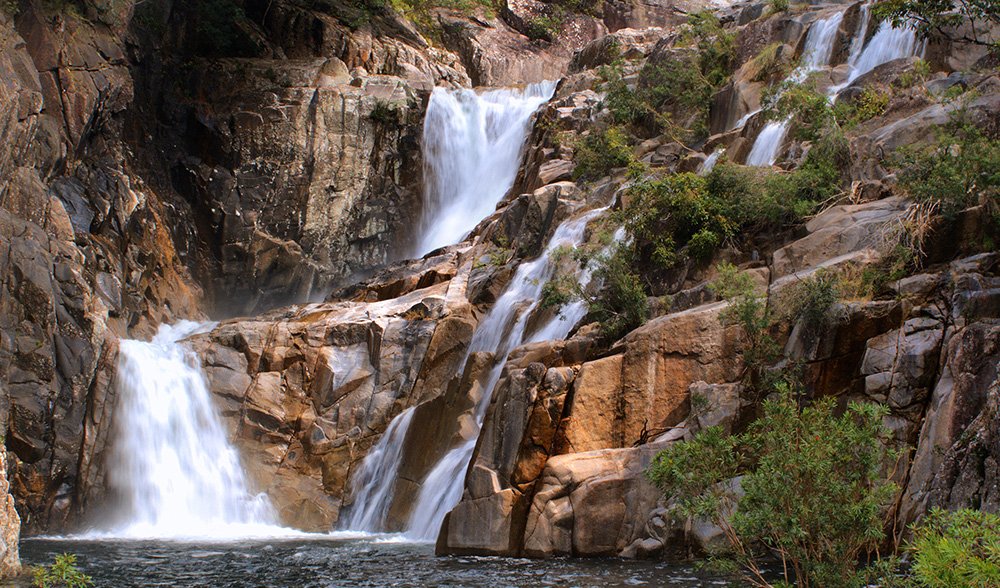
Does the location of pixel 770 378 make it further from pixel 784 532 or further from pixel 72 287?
pixel 72 287

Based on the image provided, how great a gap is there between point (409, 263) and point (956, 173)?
65.5 feet

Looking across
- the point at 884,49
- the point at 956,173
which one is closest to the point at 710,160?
the point at 884,49

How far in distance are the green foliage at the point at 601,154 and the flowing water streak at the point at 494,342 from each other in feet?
13.1

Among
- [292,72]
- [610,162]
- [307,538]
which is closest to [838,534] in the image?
[307,538]

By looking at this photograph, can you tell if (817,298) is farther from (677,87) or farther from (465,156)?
(465,156)

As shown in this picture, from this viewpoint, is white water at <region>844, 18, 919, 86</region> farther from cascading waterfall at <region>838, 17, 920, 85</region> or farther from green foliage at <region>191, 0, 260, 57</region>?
green foliage at <region>191, 0, 260, 57</region>

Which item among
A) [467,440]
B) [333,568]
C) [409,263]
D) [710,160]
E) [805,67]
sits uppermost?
[805,67]

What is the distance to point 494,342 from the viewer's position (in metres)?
23.8

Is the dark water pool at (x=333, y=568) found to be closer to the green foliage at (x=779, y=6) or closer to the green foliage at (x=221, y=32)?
the green foliage at (x=779, y=6)

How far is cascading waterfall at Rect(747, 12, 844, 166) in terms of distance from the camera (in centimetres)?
2438

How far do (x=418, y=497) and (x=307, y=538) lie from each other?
288cm

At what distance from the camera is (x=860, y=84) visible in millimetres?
24188

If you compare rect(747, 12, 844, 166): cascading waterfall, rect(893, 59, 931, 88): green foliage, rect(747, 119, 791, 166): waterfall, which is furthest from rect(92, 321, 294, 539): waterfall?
rect(893, 59, 931, 88): green foliage

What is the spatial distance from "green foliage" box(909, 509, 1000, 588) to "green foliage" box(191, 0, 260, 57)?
122 ft
